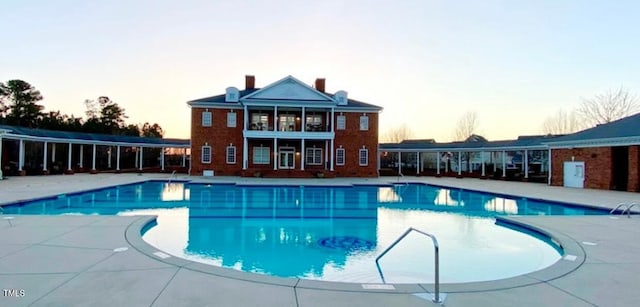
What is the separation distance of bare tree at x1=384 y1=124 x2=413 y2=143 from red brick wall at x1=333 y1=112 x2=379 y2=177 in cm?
3287

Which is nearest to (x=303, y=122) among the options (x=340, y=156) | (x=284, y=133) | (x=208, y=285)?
(x=284, y=133)

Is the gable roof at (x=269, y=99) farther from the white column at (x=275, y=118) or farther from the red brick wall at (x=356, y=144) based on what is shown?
the white column at (x=275, y=118)

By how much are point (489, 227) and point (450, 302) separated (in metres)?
7.19

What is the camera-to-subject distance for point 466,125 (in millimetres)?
46375

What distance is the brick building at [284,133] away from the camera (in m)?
27.8

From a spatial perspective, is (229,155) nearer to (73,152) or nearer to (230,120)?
(230,120)

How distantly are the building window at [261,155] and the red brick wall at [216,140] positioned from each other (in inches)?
46.9

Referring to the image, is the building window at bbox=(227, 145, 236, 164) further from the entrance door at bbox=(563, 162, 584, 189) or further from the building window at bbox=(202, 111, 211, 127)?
the entrance door at bbox=(563, 162, 584, 189)

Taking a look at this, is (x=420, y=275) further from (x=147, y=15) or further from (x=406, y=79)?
(x=406, y=79)

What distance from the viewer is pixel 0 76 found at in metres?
41.0

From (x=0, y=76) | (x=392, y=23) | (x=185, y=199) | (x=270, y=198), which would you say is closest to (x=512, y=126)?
(x=392, y=23)

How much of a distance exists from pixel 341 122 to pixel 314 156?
361cm

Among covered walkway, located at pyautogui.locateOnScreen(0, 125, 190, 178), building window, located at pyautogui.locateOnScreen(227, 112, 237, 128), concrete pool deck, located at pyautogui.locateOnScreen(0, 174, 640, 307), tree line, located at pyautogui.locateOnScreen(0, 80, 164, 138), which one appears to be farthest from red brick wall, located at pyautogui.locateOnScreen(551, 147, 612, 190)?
tree line, located at pyautogui.locateOnScreen(0, 80, 164, 138)

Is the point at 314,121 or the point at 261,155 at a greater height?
the point at 314,121
